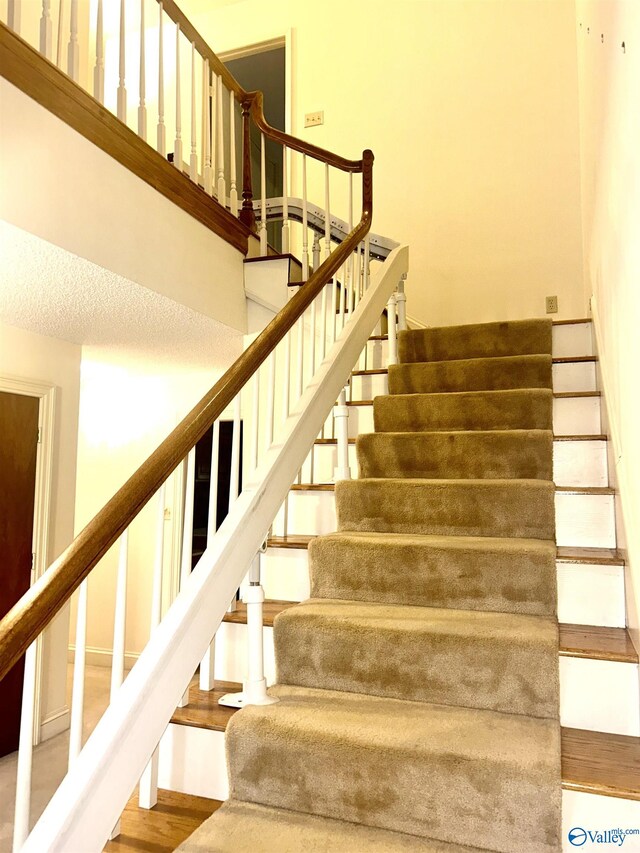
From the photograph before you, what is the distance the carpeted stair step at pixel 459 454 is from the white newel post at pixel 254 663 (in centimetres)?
93

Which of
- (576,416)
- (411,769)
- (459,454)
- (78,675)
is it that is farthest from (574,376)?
(78,675)

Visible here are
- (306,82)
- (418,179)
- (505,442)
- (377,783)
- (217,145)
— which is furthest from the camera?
(306,82)

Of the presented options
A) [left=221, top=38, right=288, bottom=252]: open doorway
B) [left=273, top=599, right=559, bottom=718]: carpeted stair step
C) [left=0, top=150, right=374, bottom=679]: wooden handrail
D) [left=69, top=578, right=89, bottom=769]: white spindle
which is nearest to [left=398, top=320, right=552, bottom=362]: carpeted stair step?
[left=0, top=150, right=374, bottom=679]: wooden handrail

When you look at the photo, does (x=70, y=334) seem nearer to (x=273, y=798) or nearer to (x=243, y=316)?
(x=243, y=316)

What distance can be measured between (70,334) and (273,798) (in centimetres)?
279

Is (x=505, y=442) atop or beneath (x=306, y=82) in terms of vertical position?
beneath

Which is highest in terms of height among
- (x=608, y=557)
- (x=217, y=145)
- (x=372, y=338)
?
(x=217, y=145)

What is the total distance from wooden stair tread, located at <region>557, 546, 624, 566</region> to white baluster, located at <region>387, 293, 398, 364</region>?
1434mm

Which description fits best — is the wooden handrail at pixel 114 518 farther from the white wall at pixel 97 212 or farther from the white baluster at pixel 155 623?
the white wall at pixel 97 212

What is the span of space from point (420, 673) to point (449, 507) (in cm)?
67

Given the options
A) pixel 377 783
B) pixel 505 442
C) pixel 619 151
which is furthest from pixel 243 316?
pixel 377 783

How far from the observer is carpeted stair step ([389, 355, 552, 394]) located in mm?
2754

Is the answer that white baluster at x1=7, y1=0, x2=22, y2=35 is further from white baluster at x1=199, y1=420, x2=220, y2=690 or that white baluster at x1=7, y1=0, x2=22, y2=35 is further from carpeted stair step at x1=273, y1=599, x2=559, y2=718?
carpeted stair step at x1=273, y1=599, x2=559, y2=718

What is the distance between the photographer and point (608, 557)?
1.75 m
